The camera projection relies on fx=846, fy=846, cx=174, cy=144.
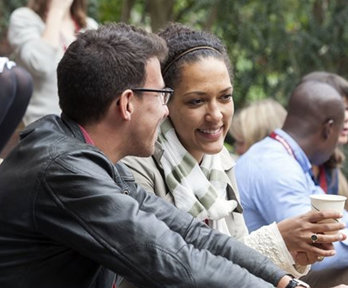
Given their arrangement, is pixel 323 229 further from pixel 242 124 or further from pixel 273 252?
pixel 242 124

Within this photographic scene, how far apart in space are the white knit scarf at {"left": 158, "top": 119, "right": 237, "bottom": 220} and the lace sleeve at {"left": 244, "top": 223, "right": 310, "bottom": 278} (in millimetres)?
168

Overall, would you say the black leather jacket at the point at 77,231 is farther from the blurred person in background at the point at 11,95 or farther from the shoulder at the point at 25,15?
the shoulder at the point at 25,15

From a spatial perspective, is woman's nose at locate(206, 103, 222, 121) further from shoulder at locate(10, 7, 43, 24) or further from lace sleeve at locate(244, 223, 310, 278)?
shoulder at locate(10, 7, 43, 24)

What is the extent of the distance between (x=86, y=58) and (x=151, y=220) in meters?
0.56

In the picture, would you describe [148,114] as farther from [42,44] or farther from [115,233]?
[42,44]

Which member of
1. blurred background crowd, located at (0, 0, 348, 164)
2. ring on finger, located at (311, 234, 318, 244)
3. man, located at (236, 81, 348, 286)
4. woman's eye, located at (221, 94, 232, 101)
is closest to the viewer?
ring on finger, located at (311, 234, 318, 244)

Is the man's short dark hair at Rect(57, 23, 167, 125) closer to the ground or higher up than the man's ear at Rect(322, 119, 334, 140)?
higher up

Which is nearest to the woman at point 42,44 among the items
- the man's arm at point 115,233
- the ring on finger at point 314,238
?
the ring on finger at point 314,238

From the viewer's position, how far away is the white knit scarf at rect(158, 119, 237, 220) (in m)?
3.30

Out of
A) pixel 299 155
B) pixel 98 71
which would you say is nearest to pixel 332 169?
pixel 299 155

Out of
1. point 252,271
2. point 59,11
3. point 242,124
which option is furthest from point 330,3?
point 252,271

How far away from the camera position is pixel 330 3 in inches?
318

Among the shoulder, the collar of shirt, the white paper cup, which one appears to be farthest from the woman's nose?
the shoulder

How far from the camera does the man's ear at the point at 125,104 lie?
2.62 metres
